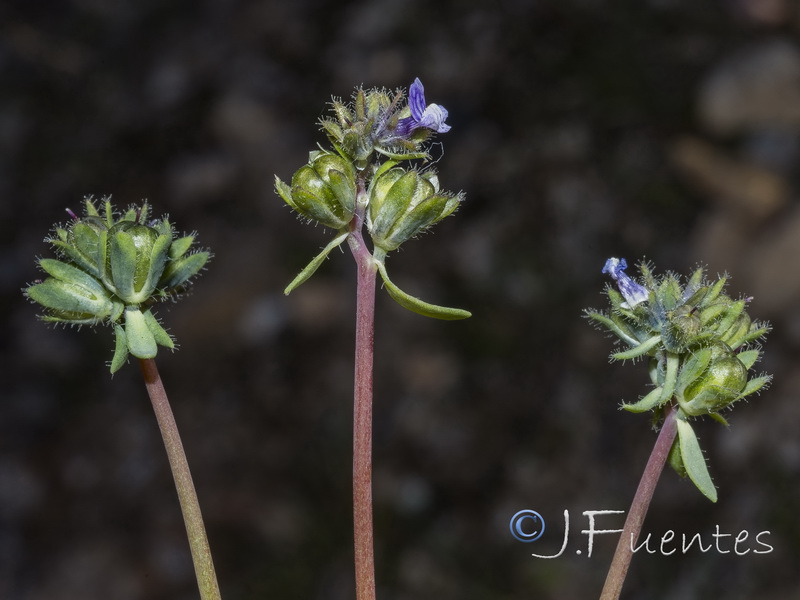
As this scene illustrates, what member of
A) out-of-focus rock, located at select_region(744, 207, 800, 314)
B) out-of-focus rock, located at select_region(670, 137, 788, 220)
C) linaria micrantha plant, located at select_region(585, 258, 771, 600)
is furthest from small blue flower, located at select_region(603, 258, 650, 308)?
out-of-focus rock, located at select_region(670, 137, 788, 220)

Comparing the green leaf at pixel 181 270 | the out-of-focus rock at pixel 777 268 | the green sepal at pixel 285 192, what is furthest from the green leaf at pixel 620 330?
the out-of-focus rock at pixel 777 268

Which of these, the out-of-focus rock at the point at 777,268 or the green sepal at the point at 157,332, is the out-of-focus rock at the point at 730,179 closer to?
the out-of-focus rock at the point at 777,268

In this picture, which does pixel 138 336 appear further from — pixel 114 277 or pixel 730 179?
pixel 730 179

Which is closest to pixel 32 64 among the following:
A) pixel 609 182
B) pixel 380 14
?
pixel 380 14

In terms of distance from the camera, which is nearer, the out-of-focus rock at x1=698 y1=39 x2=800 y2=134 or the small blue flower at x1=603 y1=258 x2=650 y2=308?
the small blue flower at x1=603 y1=258 x2=650 y2=308

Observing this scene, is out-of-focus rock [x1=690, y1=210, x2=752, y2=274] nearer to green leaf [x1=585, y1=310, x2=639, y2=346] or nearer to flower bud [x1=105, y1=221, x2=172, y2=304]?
green leaf [x1=585, y1=310, x2=639, y2=346]

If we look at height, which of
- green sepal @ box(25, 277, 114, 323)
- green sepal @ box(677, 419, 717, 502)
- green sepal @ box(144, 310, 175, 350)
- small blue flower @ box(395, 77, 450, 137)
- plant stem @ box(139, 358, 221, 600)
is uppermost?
small blue flower @ box(395, 77, 450, 137)
